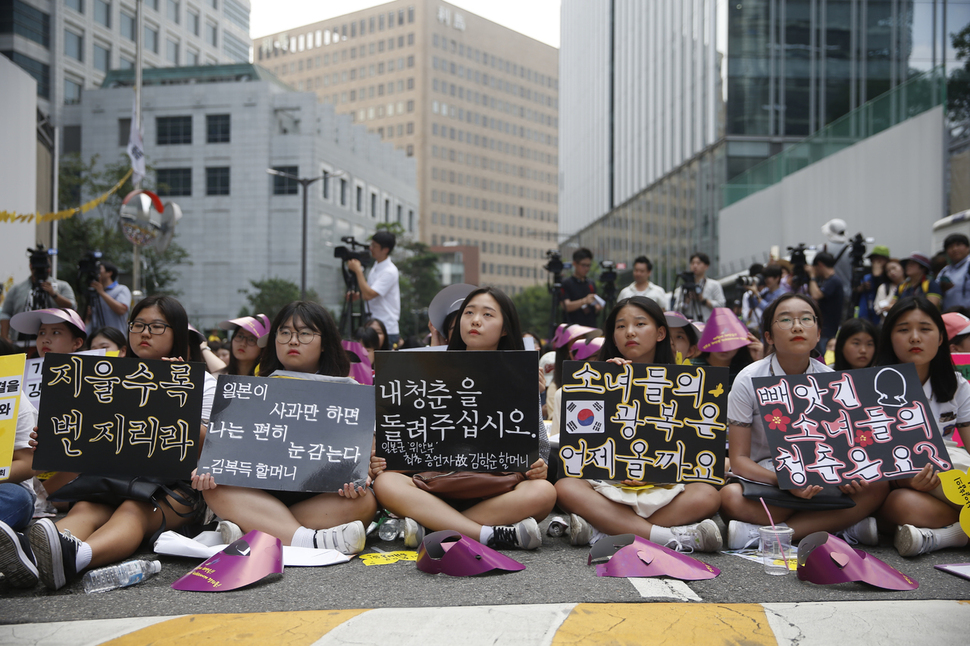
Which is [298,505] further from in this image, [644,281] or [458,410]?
[644,281]

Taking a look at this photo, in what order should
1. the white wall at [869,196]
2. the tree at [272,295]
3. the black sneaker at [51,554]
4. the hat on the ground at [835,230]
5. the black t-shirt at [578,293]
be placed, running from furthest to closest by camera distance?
the tree at [272,295]
the white wall at [869,196]
the hat on the ground at [835,230]
the black t-shirt at [578,293]
the black sneaker at [51,554]

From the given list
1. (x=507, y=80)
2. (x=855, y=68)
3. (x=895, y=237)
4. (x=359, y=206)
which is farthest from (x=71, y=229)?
(x=507, y=80)

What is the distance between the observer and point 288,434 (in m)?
3.74

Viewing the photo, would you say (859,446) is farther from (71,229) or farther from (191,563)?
(71,229)

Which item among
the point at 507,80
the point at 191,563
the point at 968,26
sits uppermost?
the point at 507,80

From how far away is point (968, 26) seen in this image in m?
19.0

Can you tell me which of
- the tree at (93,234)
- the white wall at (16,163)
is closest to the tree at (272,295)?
the tree at (93,234)

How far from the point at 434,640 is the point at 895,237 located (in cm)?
1512

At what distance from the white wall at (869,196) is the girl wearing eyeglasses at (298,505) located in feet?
40.2

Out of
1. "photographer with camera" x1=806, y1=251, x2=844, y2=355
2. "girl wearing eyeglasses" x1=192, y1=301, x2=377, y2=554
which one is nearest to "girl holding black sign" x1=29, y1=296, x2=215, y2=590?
"girl wearing eyeglasses" x1=192, y1=301, x2=377, y2=554

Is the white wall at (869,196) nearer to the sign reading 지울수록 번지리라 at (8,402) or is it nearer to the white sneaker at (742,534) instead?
the white sneaker at (742,534)

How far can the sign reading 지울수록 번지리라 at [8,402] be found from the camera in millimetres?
3172

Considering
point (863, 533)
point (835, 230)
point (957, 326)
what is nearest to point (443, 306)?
point (863, 533)

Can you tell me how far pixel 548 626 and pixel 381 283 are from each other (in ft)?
17.1
